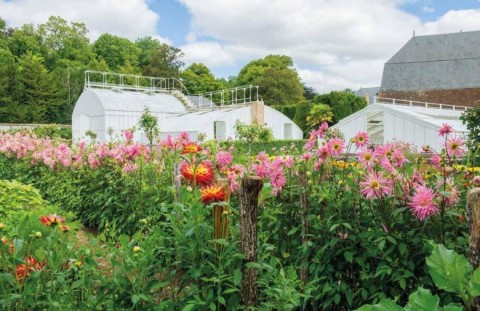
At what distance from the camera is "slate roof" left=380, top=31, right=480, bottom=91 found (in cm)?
3425

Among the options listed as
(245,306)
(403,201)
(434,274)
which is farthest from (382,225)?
(434,274)

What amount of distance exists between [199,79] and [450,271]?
148 feet

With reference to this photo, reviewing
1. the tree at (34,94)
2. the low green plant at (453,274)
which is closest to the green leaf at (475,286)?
the low green plant at (453,274)

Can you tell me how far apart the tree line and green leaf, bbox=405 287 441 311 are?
2436 cm

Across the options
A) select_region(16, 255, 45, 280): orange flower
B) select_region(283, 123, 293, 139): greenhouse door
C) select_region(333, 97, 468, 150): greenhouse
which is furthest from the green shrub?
select_region(283, 123, 293, 139): greenhouse door

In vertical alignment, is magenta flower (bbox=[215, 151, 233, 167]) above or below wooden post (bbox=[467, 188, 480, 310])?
above

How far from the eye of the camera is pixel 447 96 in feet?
112

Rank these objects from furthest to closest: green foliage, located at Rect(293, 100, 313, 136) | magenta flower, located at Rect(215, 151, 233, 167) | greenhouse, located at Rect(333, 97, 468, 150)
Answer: green foliage, located at Rect(293, 100, 313, 136) < greenhouse, located at Rect(333, 97, 468, 150) < magenta flower, located at Rect(215, 151, 233, 167)

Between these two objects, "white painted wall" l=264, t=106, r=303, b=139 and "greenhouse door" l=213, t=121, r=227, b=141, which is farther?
"white painted wall" l=264, t=106, r=303, b=139

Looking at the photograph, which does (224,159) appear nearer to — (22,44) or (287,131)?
(287,131)

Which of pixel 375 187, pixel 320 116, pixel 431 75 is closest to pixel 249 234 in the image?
pixel 375 187

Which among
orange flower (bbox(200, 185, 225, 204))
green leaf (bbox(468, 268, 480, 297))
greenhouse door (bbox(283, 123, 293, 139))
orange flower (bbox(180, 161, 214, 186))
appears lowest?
green leaf (bbox(468, 268, 480, 297))

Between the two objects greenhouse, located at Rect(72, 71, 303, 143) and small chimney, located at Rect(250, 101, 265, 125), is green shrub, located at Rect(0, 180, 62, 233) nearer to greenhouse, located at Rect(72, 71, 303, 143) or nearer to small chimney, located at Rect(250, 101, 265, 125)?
greenhouse, located at Rect(72, 71, 303, 143)

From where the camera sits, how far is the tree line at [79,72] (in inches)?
1186
